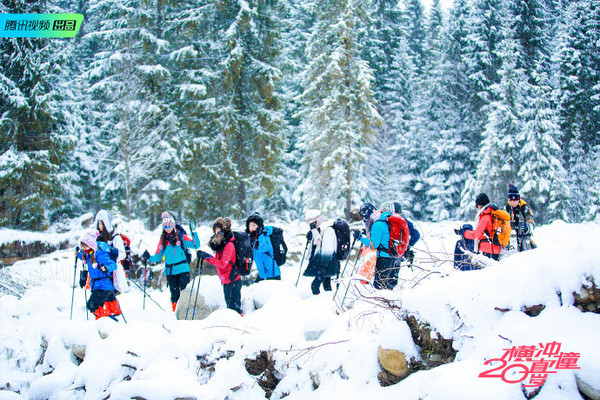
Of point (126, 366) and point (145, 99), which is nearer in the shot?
point (126, 366)

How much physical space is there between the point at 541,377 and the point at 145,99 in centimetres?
1668

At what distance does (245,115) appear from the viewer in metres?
16.8

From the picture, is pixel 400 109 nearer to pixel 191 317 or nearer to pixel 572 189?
pixel 572 189

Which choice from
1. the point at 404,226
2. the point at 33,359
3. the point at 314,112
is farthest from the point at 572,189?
the point at 33,359

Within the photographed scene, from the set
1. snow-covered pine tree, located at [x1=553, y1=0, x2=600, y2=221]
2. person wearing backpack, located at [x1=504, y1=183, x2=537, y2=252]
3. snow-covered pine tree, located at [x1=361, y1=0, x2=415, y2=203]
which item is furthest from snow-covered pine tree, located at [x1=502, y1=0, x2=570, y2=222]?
person wearing backpack, located at [x1=504, y1=183, x2=537, y2=252]

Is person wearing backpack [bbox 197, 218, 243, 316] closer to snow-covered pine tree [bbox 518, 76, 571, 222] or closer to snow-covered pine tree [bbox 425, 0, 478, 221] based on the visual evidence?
snow-covered pine tree [bbox 518, 76, 571, 222]

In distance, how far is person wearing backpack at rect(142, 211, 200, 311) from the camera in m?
6.46

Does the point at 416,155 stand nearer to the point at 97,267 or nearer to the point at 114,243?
the point at 114,243

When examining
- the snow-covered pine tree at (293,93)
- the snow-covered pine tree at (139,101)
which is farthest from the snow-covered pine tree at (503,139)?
the snow-covered pine tree at (139,101)

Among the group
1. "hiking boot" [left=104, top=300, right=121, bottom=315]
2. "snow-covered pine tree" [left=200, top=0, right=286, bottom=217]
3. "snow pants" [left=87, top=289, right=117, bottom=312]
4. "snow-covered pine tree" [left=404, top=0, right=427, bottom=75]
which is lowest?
"hiking boot" [left=104, top=300, right=121, bottom=315]

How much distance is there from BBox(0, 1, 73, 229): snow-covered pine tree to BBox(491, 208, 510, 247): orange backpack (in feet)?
51.0

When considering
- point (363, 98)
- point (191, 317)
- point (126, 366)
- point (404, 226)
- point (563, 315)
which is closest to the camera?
point (563, 315)

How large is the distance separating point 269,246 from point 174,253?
5.49 ft

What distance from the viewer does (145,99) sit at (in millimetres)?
15773
